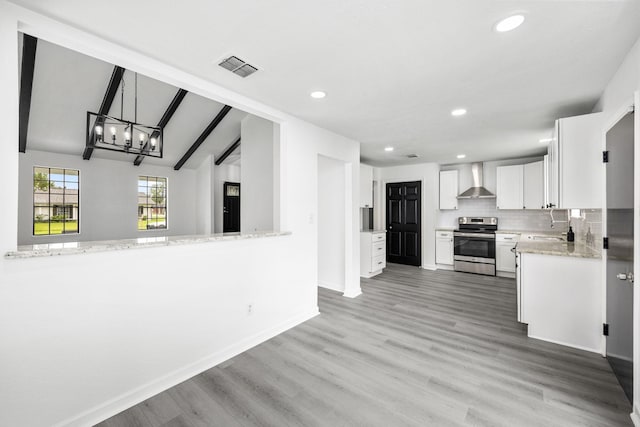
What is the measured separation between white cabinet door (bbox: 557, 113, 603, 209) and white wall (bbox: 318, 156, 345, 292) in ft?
8.64

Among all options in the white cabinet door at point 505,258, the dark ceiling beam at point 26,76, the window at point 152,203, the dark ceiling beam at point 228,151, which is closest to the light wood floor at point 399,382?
the white cabinet door at point 505,258

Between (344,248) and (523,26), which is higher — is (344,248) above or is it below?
below

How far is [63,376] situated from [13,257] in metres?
0.78

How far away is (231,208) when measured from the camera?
27.4 feet

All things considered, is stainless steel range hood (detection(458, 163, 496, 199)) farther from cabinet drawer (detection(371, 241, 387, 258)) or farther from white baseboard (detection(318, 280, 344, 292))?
white baseboard (detection(318, 280, 344, 292))

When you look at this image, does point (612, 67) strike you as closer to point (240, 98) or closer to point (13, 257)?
point (240, 98)

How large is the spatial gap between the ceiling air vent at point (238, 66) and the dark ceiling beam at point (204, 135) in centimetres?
322

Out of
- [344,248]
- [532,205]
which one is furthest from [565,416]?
[532,205]

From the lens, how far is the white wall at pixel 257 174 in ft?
13.6

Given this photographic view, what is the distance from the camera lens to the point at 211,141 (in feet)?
22.4

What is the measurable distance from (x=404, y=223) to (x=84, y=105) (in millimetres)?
6694

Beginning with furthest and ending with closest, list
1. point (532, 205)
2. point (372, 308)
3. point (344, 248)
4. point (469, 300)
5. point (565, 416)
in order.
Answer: point (532, 205) < point (344, 248) < point (469, 300) < point (372, 308) < point (565, 416)

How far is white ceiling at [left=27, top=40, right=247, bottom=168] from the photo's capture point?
4.08 metres

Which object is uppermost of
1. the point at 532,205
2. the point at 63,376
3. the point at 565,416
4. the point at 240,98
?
the point at 240,98
